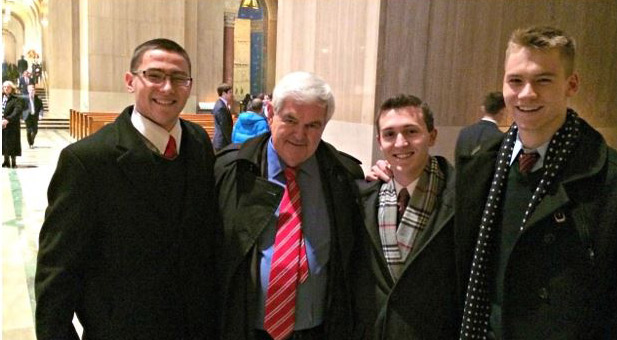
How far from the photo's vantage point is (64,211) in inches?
71.4

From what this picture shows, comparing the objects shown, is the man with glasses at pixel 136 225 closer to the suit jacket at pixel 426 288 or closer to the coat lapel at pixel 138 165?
the coat lapel at pixel 138 165

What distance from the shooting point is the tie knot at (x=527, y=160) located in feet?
5.48

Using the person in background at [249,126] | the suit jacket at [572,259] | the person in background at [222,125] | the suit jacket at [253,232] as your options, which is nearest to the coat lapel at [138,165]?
the suit jacket at [253,232]

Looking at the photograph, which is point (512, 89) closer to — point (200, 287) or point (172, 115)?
point (172, 115)

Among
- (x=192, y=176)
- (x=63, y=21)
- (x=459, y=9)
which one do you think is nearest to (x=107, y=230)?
(x=192, y=176)

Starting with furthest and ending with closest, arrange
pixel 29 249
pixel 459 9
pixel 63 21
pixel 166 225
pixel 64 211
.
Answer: pixel 63 21, pixel 29 249, pixel 459 9, pixel 166 225, pixel 64 211

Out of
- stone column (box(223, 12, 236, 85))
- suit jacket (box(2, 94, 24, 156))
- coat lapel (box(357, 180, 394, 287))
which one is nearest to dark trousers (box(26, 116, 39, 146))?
suit jacket (box(2, 94, 24, 156))

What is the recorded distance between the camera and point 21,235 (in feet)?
20.5

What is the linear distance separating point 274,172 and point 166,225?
48 cm

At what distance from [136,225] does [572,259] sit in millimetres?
1420

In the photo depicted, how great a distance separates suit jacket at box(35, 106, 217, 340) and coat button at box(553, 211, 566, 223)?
1216 mm

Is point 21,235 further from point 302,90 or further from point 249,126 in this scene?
point 302,90

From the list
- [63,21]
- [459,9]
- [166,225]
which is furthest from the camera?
[63,21]

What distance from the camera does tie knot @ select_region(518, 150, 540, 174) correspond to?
5.48 feet
